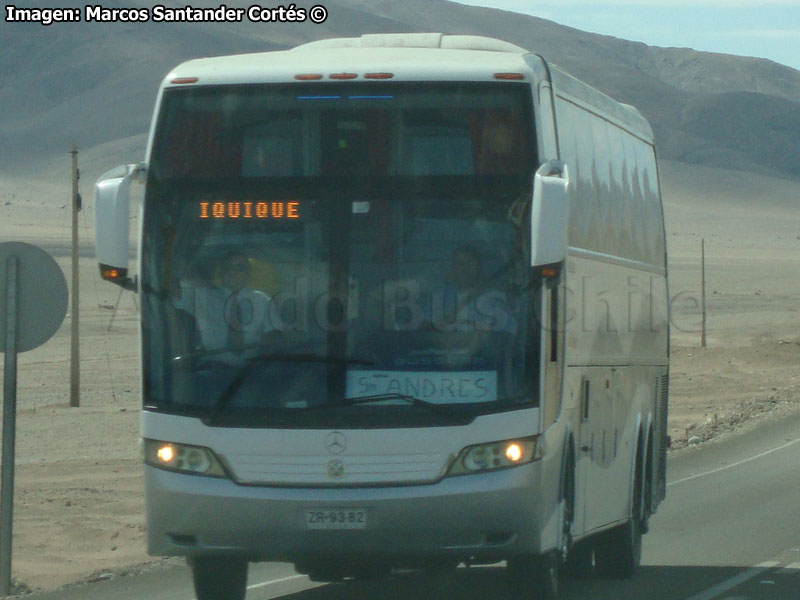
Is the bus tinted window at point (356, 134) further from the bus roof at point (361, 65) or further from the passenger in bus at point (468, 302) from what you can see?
the passenger in bus at point (468, 302)

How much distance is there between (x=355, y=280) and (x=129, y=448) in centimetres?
1696

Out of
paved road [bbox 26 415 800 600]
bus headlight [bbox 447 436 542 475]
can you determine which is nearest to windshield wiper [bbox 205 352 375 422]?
bus headlight [bbox 447 436 542 475]

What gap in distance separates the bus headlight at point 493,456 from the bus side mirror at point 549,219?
3.24 feet

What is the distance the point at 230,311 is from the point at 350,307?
0.67m

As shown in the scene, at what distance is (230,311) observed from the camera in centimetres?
838

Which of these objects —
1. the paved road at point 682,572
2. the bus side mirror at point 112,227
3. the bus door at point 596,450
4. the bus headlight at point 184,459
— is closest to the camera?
the bus side mirror at point 112,227

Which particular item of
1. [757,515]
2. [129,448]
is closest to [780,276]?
[129,448]

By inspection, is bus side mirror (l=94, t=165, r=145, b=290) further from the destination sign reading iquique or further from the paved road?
the paved road

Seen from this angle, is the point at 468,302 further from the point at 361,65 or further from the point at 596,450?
the point at 596,450

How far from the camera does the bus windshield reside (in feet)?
27.0

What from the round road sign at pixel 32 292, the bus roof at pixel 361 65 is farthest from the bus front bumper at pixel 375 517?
the round road sign at pixel 32 292

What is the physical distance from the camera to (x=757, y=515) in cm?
1611

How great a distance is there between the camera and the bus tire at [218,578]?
9.36 m

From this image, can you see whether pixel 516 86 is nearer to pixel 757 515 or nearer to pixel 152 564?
pixel 152 564
